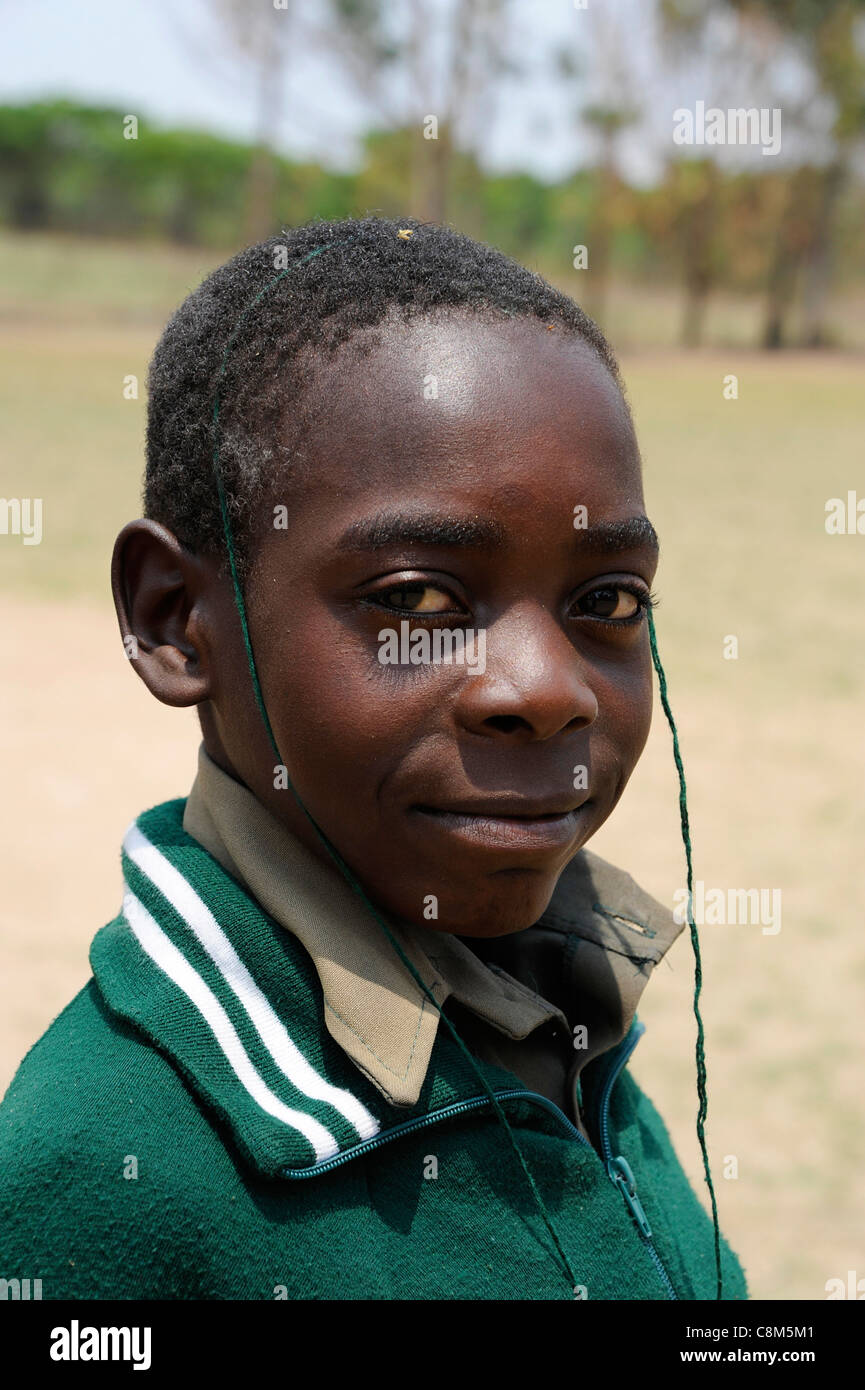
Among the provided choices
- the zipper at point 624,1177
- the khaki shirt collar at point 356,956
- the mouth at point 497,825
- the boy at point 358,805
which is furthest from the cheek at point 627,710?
the zipper at point 624,1177

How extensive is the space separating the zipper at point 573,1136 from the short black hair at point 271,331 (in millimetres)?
581

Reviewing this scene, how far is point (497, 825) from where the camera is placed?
1313 millimetres

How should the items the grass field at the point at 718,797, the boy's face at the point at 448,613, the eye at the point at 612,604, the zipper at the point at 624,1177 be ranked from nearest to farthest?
the boy's face at the point at 448,613
the eye at the point at 612,604
the zipper at the point at 624,1177
the grass field at the point at 718,797

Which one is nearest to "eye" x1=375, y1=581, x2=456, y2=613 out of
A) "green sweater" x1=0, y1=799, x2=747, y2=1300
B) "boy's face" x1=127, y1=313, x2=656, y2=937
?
"boy's face" x1=127, y1=313, x2=656, y2=937

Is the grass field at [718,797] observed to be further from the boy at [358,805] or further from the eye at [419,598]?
the eye at [419,598]

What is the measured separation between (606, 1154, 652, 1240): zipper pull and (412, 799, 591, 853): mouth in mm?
450

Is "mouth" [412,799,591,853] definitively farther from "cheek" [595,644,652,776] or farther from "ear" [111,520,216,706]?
"ear" [111,520,216,706]

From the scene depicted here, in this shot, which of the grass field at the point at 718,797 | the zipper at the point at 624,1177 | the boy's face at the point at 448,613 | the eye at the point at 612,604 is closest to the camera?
the boy's face at the point at 448,613

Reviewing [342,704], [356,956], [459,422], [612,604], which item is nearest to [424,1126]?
[356,956]

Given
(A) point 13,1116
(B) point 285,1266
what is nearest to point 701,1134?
(B) point 285,1266

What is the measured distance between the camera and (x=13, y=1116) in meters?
1.25

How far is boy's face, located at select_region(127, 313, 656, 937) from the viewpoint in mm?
1288

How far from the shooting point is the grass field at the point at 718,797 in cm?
374

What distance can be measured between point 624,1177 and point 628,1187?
0.07 ft
